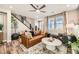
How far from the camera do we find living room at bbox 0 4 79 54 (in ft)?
10.5

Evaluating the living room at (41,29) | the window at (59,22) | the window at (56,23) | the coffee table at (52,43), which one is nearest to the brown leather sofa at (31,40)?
the living room at (41,29)

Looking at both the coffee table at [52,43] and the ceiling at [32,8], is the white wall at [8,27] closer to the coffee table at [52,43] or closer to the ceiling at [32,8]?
the ceiling at [32,8]

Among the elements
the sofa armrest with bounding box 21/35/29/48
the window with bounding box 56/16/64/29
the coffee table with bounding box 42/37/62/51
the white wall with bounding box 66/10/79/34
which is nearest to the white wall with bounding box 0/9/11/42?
the sofa armrest with bounding box 21/35/29/48

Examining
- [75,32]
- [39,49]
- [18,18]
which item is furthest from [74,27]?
[18,18]

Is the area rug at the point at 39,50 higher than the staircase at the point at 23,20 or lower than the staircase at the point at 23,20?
lower

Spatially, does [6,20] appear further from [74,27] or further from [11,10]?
[74,27]

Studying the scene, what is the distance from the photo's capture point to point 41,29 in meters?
3.24

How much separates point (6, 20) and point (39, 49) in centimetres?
82

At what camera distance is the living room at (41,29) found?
10.5ft

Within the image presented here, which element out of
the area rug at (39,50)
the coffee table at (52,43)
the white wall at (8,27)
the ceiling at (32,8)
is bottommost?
the area rug at (39,50)

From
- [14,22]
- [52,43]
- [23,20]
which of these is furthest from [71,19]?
[14,22]

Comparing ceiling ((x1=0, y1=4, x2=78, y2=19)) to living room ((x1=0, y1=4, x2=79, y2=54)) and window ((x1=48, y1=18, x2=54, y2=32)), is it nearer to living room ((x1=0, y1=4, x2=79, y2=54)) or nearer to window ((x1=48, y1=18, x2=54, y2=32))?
living room ((x1=0, y1=4, x2=79, y2=54))

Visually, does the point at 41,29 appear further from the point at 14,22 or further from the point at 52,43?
the point at 14,22
